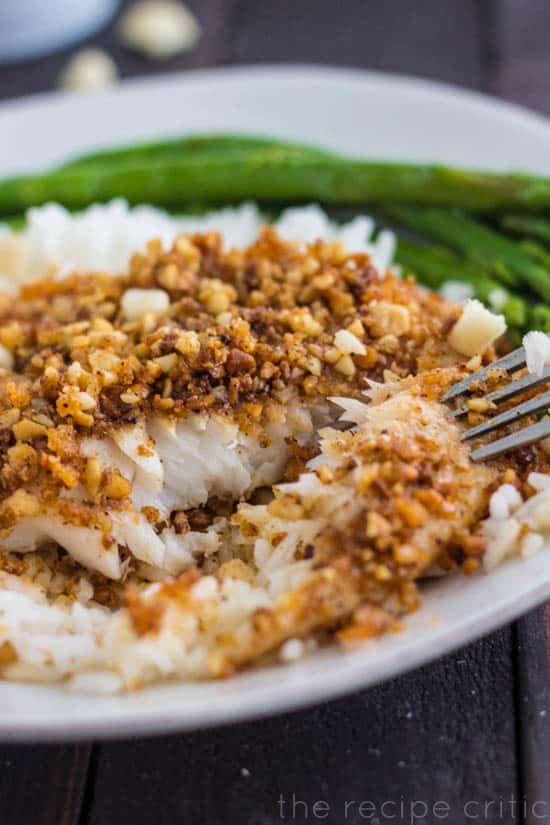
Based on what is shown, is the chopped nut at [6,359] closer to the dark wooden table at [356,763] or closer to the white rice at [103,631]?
the white rice at [103,631]

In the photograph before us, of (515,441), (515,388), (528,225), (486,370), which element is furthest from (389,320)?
(528,225)

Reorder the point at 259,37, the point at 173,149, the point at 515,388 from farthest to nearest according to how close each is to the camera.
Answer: the point at 259,37 < the point at 173,149 < the point at 515,388

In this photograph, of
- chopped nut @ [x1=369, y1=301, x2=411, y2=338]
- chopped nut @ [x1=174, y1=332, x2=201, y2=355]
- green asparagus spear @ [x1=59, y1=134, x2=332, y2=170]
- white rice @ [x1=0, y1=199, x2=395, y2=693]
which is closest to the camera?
white rice @ [x1=0, y1=199, x2=395, y2=693]

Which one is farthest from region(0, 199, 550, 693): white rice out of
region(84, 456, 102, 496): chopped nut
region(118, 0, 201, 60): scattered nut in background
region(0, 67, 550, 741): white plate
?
region(118, 0, 201, 60): scattered nut in background

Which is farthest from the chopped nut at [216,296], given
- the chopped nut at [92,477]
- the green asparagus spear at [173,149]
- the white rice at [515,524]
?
the green asparagus spear at [173,149]

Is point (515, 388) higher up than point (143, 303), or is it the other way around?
point (143, 303)

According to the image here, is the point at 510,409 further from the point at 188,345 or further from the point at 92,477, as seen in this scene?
the point at 92,477

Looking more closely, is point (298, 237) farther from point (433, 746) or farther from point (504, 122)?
point (433, 746)

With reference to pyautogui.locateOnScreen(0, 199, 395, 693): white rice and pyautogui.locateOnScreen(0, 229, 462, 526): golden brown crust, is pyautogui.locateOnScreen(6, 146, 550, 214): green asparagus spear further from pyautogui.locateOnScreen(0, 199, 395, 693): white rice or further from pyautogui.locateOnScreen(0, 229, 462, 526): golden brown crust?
pyautogui.locateOnScreen(0, 199, 395, 693): white rice
